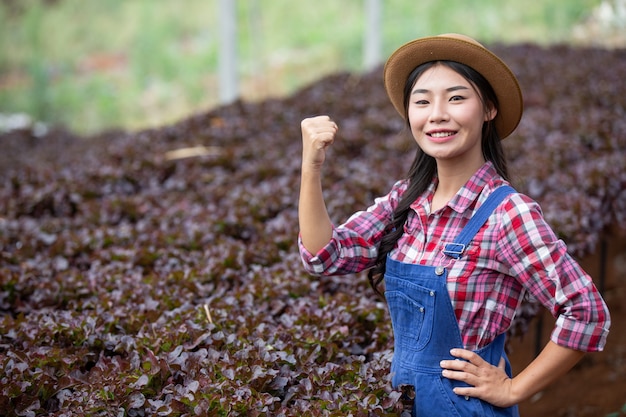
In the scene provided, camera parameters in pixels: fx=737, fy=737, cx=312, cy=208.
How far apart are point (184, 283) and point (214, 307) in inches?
A: 14.6

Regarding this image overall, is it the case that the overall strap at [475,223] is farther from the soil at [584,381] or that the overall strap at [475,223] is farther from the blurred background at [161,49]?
the blurred background at [161,49]

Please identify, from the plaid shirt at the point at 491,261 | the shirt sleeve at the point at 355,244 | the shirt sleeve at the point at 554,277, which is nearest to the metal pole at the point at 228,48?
the shirt sleeve at the point at 355,244

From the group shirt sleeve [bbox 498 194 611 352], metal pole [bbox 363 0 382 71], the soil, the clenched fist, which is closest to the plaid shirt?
shirt sleeve [bbox 498 194 611 352]

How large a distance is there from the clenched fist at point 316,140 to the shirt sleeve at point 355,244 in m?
0.22

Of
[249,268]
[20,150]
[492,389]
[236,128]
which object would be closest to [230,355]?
[492,389]

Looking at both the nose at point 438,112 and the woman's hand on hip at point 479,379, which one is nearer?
the woman's hand on hip at point 479,379

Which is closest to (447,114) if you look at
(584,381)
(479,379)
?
(479,379)

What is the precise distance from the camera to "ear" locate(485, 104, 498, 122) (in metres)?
1.96

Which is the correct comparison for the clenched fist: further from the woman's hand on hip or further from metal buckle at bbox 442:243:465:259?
the woman's hand on hip

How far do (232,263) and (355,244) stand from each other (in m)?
1.34

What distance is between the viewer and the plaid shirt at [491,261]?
5.46 feet

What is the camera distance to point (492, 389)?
177 centimetres

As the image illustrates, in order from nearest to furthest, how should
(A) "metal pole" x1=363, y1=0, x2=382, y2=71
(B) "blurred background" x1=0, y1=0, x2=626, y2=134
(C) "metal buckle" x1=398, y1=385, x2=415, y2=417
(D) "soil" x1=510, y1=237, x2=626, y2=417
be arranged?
(C) "metal buckle" x1=398, y1=385, x2=415, y2=417, (D) "soil" x1=510, y1=237, x2=626, y2=417, (A) "metal pole" x1=363, y1=0, x2=382, y2=71, (B) "blurred background" x1=0, y1=0, x2=626, y2=134

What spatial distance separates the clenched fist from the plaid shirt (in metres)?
0.23
